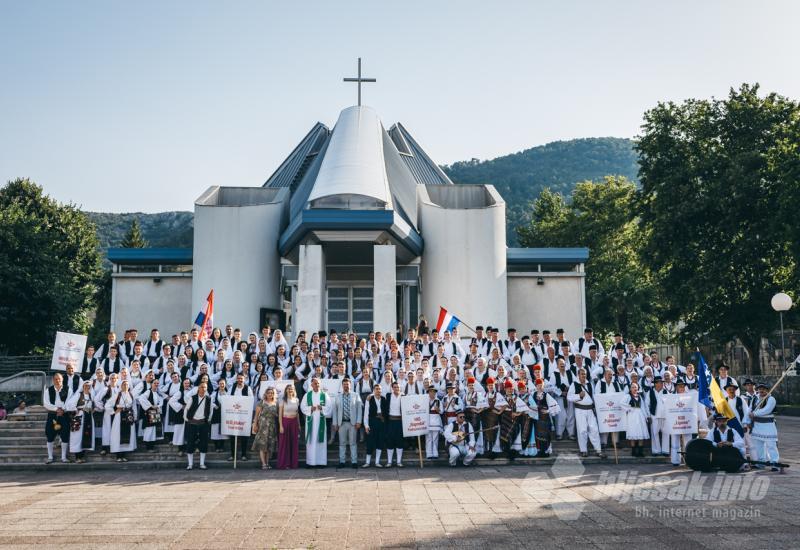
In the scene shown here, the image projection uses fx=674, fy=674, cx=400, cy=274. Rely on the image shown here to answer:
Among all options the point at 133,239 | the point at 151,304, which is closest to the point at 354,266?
the point at 151,304

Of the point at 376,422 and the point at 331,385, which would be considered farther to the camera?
the point at 331,385

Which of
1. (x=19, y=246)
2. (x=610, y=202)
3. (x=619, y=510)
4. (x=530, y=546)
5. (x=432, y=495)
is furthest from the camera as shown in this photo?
(x=610, y=202)

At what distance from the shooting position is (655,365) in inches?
615

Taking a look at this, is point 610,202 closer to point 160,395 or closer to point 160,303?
point 160,303

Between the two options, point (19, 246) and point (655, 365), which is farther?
point (19, 246)

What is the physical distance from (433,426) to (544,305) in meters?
12.7

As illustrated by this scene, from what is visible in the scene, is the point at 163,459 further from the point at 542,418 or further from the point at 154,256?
the point at 154,256

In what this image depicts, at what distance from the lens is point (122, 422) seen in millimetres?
13750

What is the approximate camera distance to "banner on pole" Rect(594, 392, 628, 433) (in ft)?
44.9

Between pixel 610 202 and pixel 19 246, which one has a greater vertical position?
pixel 610 202

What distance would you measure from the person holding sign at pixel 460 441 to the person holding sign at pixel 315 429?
8.03 ft

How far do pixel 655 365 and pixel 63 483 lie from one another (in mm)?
12472

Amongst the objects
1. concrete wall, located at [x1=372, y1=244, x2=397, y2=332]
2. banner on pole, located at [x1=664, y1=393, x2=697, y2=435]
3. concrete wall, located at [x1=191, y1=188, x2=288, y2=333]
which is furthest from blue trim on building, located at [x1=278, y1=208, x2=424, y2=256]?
banner on pole, located at [x1=664, y1=393, x2=697, y2=435]

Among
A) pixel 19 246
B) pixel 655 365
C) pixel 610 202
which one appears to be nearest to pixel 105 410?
pixel 655 365
